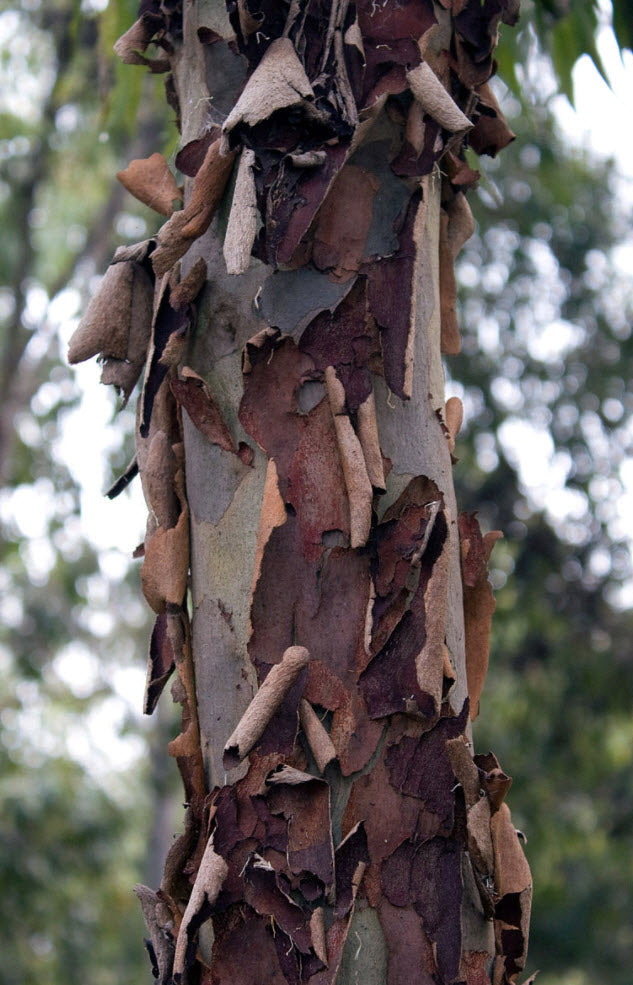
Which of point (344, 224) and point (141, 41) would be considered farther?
point (141, 41)

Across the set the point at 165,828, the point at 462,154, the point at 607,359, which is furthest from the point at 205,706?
Result: the point at 165,828

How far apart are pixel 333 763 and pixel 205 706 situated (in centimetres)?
10

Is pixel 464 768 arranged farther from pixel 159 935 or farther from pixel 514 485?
pixel 514 485

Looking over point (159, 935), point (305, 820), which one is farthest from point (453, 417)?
point (159, 935)

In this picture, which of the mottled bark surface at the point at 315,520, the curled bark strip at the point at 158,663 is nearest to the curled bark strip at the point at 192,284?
the mottled bark surface at the point at 315,520

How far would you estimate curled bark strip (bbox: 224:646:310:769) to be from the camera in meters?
0.61

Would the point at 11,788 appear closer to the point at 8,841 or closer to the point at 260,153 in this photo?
the point at 8,841

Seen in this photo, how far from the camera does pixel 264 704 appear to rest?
2.01ft

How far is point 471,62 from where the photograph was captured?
79 cm

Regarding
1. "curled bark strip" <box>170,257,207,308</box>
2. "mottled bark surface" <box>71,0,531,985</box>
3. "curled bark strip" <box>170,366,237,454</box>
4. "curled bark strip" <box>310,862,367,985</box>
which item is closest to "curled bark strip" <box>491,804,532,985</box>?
"mottled bark surface" <box>71,0,531,985</box>

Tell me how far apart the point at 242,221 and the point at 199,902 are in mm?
432

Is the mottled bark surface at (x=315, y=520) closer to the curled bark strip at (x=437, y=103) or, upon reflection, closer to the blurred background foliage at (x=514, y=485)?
the curled bark strip at (x=437, y=103)

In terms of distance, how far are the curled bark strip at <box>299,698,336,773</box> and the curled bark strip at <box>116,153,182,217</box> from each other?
1.40ft

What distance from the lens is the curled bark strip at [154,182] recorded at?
2.63 ft
